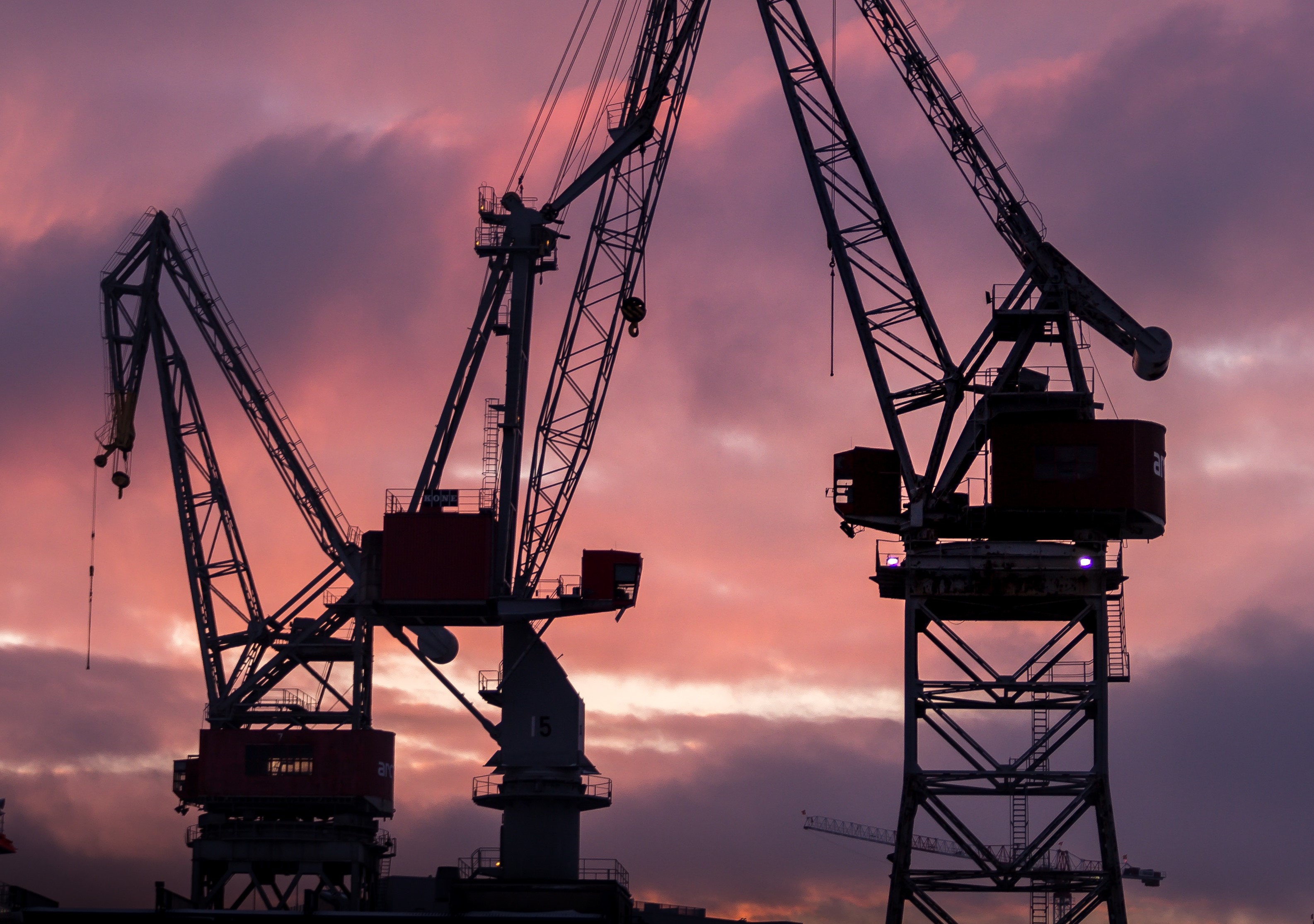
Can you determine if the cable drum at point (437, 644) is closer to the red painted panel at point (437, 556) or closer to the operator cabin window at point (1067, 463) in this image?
the red painted panel at point (437, 556)

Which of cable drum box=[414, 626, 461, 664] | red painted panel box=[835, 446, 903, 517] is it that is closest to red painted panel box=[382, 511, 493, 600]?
cable drum box=[414, 626, 461, 664]

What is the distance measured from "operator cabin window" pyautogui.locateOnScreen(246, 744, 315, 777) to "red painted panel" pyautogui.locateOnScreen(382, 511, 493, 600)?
1049 cm

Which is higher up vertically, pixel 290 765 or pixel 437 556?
pixel 437 556

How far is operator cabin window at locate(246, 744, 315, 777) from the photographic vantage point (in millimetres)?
109688

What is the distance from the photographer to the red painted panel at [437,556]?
347ft

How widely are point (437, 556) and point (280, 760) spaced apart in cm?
1432

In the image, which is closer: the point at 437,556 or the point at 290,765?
the point at 437,556

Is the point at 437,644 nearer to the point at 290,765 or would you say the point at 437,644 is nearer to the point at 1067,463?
the point at 290,765

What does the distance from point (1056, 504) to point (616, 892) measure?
104ft

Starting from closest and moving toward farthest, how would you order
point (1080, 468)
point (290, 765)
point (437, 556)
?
point (1080, 468)
point (437, 556)
point (290, 765)

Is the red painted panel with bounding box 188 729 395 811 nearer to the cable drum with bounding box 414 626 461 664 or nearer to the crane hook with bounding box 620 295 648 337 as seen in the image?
the cable drum with bounding box 414 626 461 664

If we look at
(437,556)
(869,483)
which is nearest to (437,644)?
(437,556)

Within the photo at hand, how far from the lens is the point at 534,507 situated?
4291 inches

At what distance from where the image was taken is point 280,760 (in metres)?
110
